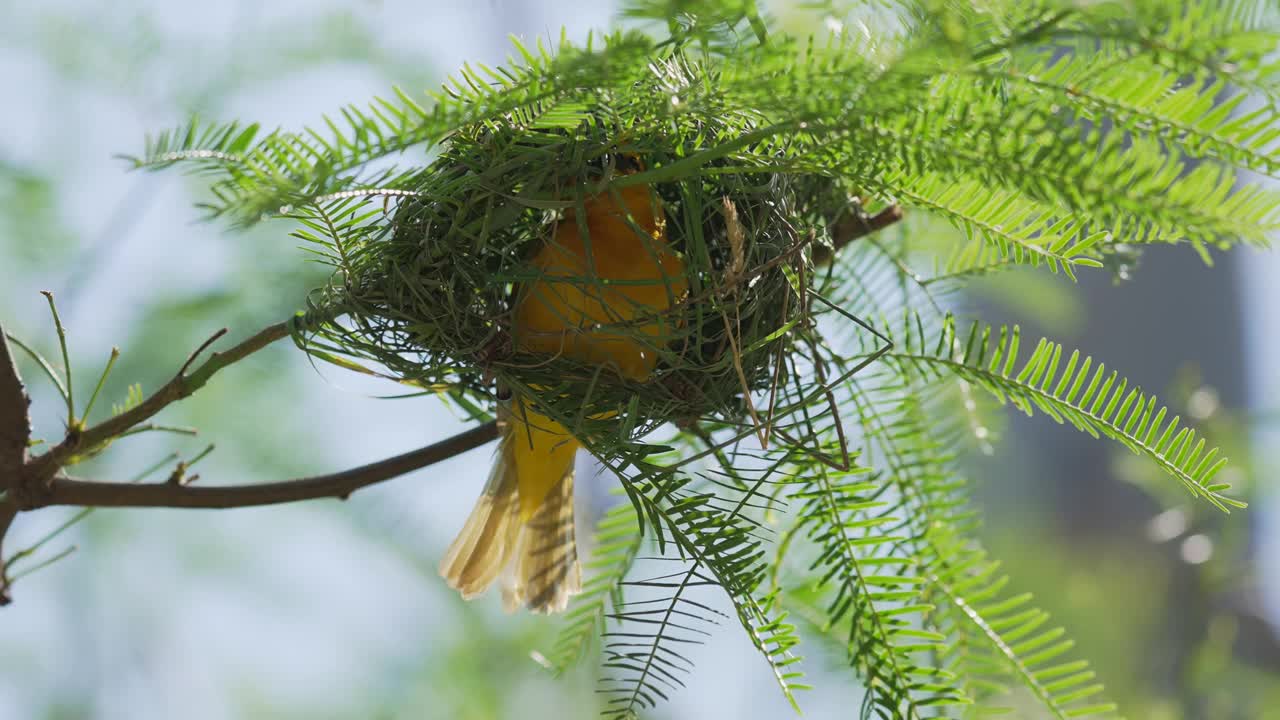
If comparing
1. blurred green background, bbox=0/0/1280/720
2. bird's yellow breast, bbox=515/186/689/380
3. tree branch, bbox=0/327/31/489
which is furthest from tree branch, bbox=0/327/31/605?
blurred green background, bbox=0/0/1280/720

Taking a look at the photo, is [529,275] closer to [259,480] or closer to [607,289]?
[607,289]

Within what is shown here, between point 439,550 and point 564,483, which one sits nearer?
point 564,483

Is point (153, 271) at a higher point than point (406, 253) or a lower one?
higher

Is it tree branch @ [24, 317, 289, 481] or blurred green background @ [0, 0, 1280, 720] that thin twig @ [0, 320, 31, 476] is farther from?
blurred green background @ [0, 0, 1280, 720]

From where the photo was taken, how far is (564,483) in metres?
0.70

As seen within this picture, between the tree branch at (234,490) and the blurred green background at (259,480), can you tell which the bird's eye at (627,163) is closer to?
the tree branch at (234,490)

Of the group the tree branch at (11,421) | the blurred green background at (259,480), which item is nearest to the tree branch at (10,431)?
the tree branch at (11,421)

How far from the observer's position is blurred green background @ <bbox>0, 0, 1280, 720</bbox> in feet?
6.43

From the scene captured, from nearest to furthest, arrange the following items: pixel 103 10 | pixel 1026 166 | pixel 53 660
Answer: pixel 1026 166, pixel 103 10, pixel 53 660

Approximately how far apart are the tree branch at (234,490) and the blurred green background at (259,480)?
0.87m

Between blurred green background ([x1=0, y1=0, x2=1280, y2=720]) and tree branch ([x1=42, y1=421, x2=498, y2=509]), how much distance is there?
2.85ft

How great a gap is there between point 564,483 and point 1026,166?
1.39 ft

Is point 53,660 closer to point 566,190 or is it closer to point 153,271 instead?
point 153,271

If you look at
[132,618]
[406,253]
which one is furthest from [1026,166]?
[132,618]
